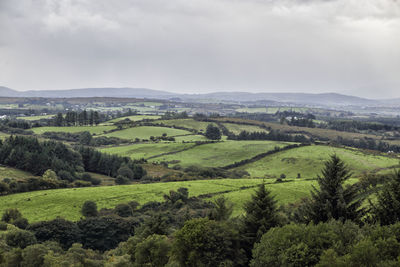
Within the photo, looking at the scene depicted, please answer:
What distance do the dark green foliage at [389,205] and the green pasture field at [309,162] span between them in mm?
78104

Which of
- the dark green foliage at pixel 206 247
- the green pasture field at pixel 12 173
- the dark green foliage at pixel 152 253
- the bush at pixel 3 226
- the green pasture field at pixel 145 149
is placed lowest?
the green pasture field at pixel 145 149

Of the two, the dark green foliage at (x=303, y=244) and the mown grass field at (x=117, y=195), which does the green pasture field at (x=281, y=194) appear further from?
the dark green foliage at (x=303, y=244)

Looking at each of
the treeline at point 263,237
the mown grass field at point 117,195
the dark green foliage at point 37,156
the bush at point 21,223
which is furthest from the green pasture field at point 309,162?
the treeline at point 263,237

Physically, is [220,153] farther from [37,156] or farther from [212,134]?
[37,156]

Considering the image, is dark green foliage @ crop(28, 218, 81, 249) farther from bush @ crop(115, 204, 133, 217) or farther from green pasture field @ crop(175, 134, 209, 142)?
green pasture field @ crop(175, 134, 209, 142)

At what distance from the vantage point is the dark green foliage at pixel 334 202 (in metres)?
35.0

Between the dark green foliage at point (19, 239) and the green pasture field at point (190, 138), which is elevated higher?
the dark green foliage at point (19, 239)

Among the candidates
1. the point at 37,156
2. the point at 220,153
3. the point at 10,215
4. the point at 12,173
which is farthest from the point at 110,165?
the point at 10,215

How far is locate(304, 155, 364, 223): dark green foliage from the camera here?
1377 inches

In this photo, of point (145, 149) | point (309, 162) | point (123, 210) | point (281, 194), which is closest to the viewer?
point (123, 210)

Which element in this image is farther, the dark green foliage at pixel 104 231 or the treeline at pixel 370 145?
the treeline at pixel 370 145

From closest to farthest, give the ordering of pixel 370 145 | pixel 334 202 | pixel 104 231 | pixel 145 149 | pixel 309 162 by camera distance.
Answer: pixel 334 202
pixel 104 231
pixel 309 162
pixel 145 149
pixel 370 145

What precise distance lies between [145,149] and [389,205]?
125225mm

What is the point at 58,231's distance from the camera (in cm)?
5178
